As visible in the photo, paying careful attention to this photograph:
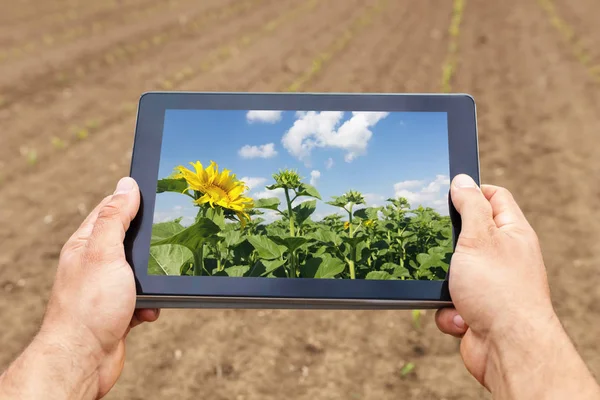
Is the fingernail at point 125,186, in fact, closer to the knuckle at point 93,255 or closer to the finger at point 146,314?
the knuckle at point 93,255

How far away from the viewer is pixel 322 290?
4.09 feet

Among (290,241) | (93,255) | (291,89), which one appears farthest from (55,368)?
(291,89)

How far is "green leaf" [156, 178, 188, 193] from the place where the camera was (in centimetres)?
135

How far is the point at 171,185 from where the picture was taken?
1359mm

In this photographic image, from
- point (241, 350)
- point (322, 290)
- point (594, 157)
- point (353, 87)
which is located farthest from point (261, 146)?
point (353, 87)

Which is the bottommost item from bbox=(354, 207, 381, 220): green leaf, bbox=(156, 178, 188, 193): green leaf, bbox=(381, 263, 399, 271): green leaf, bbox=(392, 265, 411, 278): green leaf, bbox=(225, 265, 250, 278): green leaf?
bbox=(225, 265, 250, 278): green leaf

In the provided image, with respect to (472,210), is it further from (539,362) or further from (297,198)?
(297,198)

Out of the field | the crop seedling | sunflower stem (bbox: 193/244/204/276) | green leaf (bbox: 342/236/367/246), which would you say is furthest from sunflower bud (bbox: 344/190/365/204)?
the field

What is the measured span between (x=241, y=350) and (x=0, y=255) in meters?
1.54

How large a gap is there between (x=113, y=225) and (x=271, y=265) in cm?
41

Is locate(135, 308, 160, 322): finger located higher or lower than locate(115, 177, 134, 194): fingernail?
lower

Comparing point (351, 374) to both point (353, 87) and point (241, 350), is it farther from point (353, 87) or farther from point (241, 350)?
point (353, 87)

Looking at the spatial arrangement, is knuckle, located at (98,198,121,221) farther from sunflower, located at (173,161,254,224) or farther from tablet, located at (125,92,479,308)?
sunflower, located at (173,161,254,224)

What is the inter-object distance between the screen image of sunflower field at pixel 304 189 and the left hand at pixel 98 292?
0.33 feet
